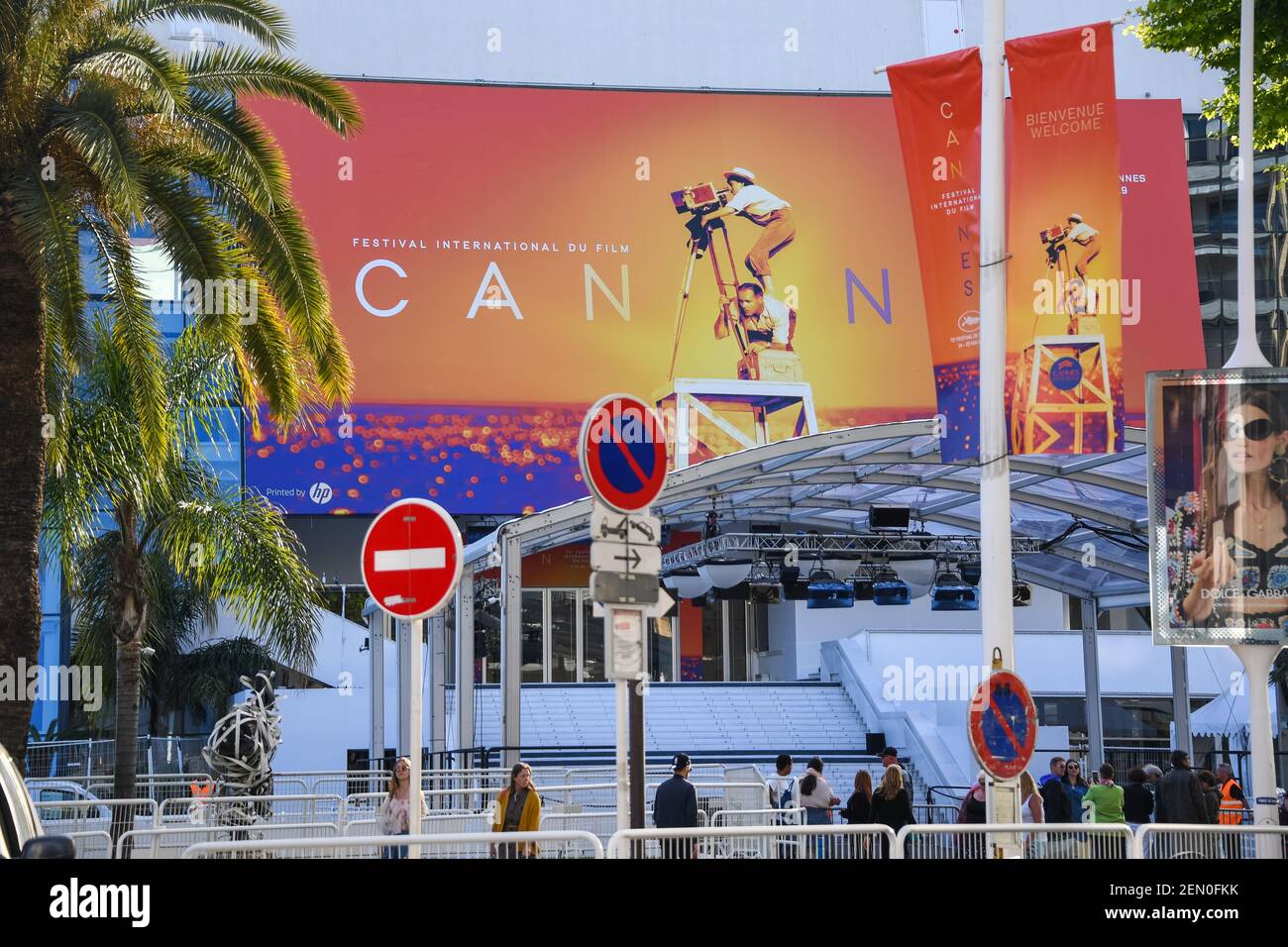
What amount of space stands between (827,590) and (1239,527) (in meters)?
16.4

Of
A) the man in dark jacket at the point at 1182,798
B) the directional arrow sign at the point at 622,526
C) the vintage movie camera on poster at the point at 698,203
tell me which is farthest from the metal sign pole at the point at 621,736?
the vintage movie camera on poster at the point at 698,203

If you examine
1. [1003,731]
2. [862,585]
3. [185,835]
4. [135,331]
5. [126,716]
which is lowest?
[185,835]

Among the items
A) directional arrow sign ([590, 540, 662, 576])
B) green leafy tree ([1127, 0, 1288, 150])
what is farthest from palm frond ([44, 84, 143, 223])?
green leafy tree ([1127, 0, 1288, 150])

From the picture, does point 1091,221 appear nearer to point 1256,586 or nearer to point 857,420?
point 1256,586

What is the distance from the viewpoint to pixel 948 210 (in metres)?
12.9

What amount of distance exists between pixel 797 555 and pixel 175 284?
52.8 ft

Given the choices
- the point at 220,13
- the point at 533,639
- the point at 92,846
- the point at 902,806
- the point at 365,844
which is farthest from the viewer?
the point at 533,639

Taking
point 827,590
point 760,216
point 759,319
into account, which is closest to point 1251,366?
point 827,590

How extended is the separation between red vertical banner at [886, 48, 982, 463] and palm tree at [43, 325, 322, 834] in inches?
325

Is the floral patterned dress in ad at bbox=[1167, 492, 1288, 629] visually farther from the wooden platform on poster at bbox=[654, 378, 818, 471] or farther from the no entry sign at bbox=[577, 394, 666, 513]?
the wooden platform on poster at bbox=[654, 378, 818, 471]

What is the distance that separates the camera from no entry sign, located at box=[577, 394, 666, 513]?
24.4 ft

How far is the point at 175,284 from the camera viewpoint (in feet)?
111

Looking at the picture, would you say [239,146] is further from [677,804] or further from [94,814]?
[94,814]
